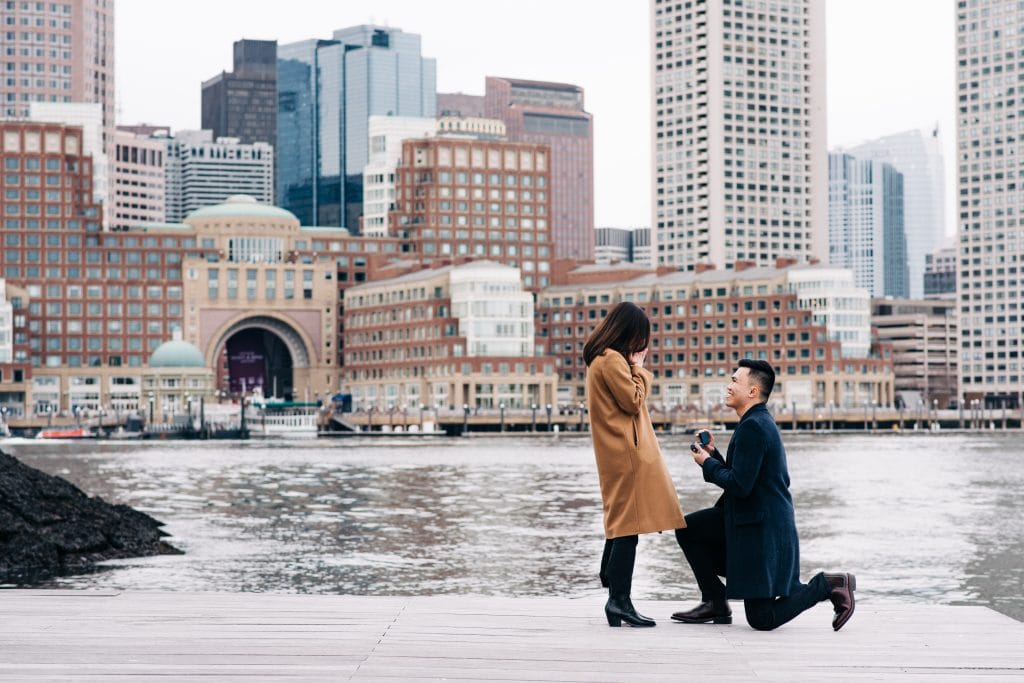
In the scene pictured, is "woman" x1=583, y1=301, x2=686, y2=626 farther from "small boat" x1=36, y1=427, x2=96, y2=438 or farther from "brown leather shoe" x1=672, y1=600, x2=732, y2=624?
"small boat" x1=36, y1=427, x2=96, y2=438

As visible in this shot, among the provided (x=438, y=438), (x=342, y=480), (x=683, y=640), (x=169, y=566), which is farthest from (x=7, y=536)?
(x=438, y=438)

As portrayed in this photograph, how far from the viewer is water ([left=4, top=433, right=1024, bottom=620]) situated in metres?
31.2

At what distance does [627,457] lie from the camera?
46.5 feet

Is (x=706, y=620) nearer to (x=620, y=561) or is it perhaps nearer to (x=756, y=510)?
(x=620, y=561)

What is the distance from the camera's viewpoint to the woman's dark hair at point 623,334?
14242 millimetres

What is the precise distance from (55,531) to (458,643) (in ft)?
72.1

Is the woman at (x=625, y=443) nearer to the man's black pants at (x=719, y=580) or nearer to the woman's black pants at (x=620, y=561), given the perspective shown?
the woman's black pants at (x=620, y=561)

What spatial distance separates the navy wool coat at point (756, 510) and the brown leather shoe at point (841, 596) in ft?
1.13

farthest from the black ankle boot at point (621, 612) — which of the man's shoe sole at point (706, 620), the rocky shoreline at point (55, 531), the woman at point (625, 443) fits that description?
the rocky shoreline at point (55, 531)

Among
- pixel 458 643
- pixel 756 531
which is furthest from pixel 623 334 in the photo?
pixel 458 643

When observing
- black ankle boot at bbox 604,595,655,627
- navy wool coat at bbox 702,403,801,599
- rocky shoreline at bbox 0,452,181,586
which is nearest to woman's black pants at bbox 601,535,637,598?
black ankle boot at bbox 604,595,655,627

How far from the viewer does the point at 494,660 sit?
12.0 meters

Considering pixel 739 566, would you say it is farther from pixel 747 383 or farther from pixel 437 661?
pixel 437 661

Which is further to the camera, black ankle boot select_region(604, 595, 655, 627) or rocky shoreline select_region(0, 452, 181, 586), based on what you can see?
rocky shoreline select_region(0, 452, 181, 586)
